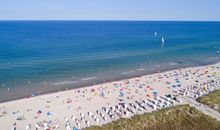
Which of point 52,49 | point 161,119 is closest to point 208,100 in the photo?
point 161,119

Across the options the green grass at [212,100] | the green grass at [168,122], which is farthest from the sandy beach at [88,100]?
the green grass at [212,100]

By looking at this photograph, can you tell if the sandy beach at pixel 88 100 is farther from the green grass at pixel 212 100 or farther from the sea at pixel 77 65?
the green grass at pixel 212 100

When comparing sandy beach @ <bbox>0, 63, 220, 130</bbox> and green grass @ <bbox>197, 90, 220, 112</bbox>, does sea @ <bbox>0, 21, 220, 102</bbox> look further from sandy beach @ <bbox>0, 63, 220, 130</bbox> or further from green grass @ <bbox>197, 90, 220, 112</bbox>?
green grass @ <bbox>197, 90, 220, 112</bbox>

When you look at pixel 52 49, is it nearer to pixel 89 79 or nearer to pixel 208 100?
pixel 89 79

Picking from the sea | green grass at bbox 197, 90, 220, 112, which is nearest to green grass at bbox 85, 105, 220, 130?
green grass at bbox 197, 90, 220, 112

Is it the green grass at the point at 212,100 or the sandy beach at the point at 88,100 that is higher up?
the green grass at the point at 212,100

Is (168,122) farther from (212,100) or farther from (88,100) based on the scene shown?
(88,100)
